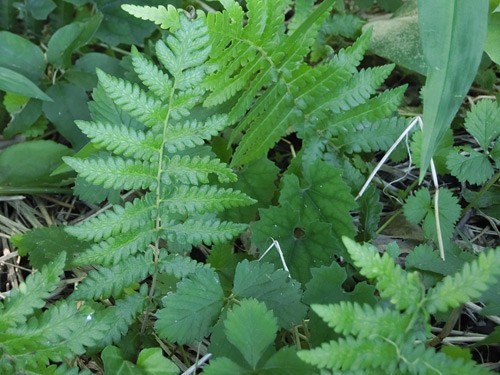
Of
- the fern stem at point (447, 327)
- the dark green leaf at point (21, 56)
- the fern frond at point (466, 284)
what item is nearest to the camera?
the fern frond at point (466, 284)

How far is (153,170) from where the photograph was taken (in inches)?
48.3

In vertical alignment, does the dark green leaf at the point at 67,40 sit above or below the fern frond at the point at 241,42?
below

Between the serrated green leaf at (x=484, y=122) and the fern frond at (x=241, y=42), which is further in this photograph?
the serrated green leaf at (x=484, y=122)

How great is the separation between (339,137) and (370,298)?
490 mm

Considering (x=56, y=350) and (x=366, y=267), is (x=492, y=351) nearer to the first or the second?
(x=366, y=267)

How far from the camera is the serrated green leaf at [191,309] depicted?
1192mm

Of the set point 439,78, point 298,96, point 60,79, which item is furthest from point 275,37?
point 60,79

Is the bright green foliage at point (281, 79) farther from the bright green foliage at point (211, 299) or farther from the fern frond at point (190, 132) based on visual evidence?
the bright green foliage at point (211, 299)

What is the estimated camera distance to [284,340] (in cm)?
137

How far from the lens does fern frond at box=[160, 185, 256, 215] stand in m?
1.22

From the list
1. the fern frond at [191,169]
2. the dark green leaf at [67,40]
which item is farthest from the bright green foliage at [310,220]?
the dark green leaf at [67,40]

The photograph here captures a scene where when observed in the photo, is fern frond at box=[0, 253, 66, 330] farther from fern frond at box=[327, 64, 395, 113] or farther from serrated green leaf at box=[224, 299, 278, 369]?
fern frond at box=[327, 64, 395, 113]

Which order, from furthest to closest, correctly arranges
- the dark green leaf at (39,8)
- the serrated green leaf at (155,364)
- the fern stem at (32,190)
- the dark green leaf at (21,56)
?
the dark green leaf at (39,8), the dark green leaf at (21,56), the fern stem at (32,190), the serrated green leaf at (155,364)

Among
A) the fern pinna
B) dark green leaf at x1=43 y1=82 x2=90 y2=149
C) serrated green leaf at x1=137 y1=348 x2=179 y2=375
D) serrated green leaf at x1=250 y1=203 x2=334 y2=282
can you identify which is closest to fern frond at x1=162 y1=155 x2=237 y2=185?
the fern pinna
